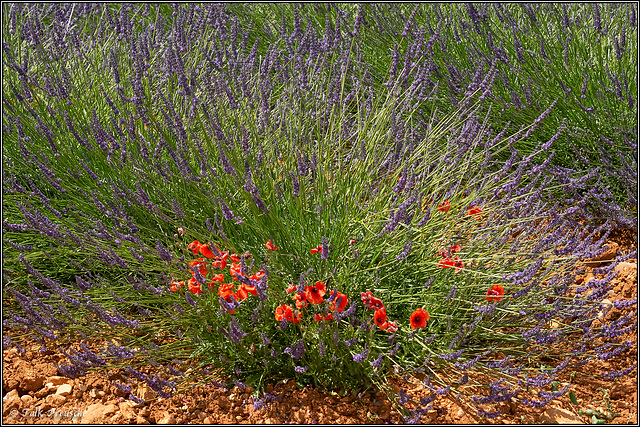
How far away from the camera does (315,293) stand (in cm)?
175

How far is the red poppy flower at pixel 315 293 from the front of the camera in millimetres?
1735

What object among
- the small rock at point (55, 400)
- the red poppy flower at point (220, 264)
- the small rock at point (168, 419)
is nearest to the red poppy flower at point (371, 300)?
the red poppy flower at point (220, 264)

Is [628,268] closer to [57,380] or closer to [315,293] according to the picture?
[315,293]

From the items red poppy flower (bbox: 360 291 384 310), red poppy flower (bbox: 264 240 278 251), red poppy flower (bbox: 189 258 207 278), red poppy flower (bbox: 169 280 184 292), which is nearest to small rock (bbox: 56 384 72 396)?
red poppy flower (bbox: 169 280 184 292)

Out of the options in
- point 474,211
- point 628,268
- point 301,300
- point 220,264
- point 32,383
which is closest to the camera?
point 301,300

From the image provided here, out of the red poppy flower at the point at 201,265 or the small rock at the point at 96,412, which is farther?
the red poppy flower at the point at 201,265

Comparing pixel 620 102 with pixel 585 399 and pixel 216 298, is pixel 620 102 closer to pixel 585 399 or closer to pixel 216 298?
pixel 585 399

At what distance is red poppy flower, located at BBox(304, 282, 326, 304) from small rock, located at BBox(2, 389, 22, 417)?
1.02m

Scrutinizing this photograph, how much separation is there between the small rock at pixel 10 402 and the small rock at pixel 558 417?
1.72 metres

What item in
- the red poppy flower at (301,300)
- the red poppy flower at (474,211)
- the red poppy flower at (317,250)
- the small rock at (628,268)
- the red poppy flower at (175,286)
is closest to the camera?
the red poppy flower at (301,300)

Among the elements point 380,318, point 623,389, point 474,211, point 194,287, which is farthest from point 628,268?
point 194,287

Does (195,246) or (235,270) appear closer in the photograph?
(235,270)

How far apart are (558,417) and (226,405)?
3.59 feet

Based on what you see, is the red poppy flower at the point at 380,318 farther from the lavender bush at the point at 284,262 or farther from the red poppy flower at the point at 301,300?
the red poppy flower at the point at 301,300
